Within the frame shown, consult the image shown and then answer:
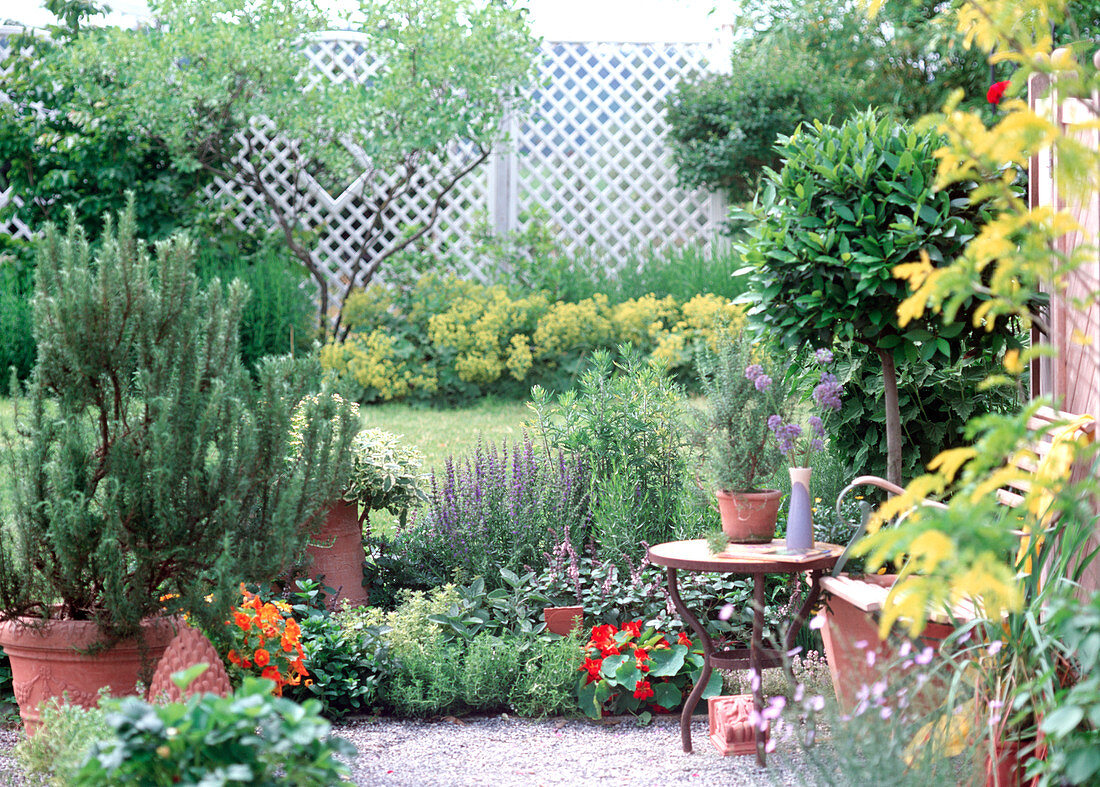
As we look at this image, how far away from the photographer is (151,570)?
2398 millimetres

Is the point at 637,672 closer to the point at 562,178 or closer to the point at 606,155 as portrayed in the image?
the point at 562,178

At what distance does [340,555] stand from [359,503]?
0.25 m

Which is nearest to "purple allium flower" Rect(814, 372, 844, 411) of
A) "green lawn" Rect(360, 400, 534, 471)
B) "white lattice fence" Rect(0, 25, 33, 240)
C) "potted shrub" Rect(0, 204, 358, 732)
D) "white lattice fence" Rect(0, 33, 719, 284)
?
"potted shrub" Rect(0, 204, 358, 732)

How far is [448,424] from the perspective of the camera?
6.32 metres

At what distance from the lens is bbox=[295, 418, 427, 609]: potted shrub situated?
3.41 metres

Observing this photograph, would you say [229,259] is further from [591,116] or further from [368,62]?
[591,116]

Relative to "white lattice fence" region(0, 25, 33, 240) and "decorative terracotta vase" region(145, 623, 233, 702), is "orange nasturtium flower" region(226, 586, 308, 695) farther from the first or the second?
"white lattice fence" region(0, 25, 33, 240)

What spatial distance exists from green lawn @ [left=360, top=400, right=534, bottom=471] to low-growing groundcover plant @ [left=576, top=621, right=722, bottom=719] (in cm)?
223

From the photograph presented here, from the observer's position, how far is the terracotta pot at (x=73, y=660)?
7.82ft

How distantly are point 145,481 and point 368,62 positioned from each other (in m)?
6.26

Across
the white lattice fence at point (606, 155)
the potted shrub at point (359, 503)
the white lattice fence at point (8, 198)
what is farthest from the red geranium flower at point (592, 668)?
the white lattice fence at point (8, 198)

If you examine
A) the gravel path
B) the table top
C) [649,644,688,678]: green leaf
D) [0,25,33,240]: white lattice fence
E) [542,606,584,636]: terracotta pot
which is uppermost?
[0,25,33,240]: white lattice fence

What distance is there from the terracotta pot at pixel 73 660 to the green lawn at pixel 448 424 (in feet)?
8.56

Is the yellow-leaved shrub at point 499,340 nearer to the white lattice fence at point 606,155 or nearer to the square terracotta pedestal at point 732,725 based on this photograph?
the white lattice fence at point 606,155
